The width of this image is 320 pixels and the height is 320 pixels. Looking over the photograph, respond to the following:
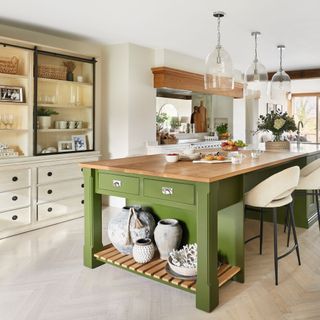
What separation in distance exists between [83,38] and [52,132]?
1334 millimetres

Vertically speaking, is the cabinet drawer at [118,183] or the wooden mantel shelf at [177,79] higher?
the wooden mantel shelf at [177,79]

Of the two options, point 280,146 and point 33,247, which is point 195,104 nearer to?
point 280,146

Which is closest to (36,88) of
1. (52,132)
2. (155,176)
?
(52,132)

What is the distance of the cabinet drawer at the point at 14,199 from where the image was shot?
393 cm

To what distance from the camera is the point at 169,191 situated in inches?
A: 97.7

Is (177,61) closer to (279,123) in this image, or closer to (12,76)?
(279,123)

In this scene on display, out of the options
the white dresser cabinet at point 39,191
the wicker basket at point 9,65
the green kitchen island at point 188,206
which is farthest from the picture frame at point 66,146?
the green kitchen island at point 188,206

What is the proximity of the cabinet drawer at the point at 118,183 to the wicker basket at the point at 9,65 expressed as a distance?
2.05 metres

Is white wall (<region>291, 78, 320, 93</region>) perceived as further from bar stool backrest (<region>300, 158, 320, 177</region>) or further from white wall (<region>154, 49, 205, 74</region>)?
bar stool backrest (<region>300, 158, 320, 177</region>)

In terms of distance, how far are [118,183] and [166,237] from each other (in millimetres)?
570

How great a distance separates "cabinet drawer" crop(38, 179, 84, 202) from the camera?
431cm

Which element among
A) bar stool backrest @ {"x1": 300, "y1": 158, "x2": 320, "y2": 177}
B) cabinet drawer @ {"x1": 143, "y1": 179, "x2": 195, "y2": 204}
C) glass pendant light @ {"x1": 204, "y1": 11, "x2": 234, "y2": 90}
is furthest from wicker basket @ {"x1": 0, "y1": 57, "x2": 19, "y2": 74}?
bar stool backrest @ {"x1": 300, "y1": 158, "x2": 320, "y2": 177}

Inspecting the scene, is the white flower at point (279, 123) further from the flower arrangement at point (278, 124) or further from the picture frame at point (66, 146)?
the picture frame at point (66, 146)

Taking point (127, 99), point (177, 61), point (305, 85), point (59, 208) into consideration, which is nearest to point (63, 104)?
point (127, 99)
